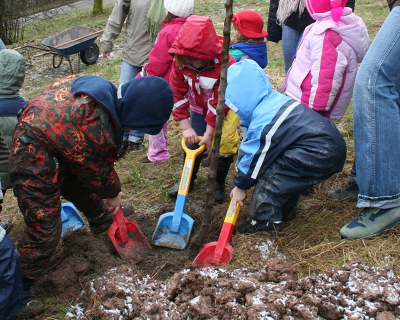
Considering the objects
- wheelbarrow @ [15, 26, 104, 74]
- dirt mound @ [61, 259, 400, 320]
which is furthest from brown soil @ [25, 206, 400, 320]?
wheelbarrow @ [15, 26, 104, 74]

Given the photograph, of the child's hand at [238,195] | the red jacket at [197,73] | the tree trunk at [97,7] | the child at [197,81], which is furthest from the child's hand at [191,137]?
the tree trunk at [97,7]

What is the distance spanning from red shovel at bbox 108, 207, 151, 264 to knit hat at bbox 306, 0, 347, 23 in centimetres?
188

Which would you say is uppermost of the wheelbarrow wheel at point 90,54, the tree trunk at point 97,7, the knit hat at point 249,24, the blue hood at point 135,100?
the blue hood at point 135,100

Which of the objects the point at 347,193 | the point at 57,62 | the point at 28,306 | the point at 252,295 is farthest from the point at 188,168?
the point at 57,62

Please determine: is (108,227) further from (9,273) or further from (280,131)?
(280,131)

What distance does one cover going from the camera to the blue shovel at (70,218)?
3408 millimetres

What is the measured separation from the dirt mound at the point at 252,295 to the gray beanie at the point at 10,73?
62.3 inches

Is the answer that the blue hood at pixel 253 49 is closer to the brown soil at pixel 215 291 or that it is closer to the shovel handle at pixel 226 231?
the shovel handle at pixel 226 231

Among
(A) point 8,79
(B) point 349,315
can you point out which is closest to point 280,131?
(B) point 349,315

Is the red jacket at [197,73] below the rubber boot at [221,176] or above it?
above

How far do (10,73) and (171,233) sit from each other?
1612mm

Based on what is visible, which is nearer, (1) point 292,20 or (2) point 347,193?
(2) point 347,193

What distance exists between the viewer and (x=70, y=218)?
11.4 ft

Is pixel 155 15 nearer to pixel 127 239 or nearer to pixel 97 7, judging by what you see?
pixel 127 239
